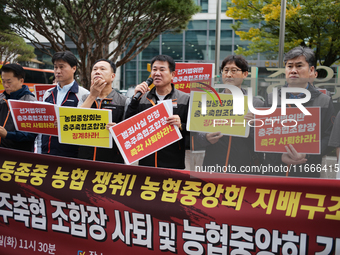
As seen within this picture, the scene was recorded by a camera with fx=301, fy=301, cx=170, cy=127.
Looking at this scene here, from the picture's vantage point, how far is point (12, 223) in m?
2.52

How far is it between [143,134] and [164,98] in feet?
2.23

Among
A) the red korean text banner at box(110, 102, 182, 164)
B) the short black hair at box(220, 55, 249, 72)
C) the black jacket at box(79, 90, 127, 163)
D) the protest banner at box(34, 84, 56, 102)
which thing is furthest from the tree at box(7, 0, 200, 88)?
the red korean text banner at box(110, 102, 182, 164)

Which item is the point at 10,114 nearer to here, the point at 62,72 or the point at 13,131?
the point at 13,131

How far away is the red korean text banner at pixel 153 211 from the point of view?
185cm

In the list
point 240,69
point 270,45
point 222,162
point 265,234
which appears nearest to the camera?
point 265,234

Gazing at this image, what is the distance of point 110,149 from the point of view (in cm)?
295

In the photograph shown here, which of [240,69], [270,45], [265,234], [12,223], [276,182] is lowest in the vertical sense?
[12,223]

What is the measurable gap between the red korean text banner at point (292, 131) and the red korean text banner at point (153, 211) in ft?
0.72

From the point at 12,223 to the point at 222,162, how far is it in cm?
183

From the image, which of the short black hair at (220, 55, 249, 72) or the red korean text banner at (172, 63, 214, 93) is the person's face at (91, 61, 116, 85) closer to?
the short black hair at (220, 55, 249, 72)

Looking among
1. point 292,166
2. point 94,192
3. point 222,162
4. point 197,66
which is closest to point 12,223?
point 94,192

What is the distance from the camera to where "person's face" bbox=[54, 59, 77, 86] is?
319cm

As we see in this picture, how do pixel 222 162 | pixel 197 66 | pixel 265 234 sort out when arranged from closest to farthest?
1. pixel 265 234
2. pixel 222 162
3. pixel 197 66

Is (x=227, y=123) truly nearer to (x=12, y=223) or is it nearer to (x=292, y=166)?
(x=292, y=166)
